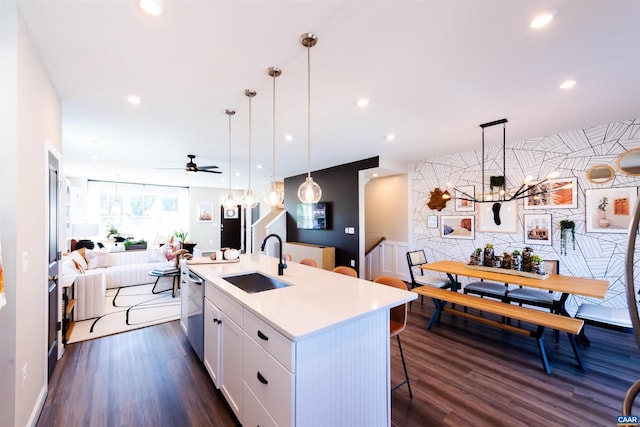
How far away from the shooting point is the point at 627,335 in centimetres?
320

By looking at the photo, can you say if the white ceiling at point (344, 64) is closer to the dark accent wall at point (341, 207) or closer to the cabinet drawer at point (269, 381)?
the dark accent wall at point (341, 207)

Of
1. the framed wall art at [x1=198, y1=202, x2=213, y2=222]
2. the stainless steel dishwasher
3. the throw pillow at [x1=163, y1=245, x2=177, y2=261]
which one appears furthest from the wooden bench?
the framed wall art at [x1=198, y1=202, x2=213, y2=222]

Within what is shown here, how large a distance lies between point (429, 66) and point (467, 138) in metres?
2.27

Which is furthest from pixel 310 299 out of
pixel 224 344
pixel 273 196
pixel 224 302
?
pixel 273 196

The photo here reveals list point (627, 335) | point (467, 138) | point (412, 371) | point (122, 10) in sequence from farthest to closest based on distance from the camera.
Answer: point (467, 138)
point (627, 335)
point (412, 371)
point (122, 10)

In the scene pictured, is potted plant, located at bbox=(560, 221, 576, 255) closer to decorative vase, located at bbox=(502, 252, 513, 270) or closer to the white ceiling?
decorative vase, located at bbox=(502, 252, 513, 270)

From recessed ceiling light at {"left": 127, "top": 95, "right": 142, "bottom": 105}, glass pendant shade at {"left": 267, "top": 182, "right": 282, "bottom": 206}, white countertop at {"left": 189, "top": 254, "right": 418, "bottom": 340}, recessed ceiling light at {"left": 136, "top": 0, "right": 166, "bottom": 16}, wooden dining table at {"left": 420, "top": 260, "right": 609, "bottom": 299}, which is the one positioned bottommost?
wooden dining table at {"left": 420, "top": 260, "right": 609, "bottom": 299}

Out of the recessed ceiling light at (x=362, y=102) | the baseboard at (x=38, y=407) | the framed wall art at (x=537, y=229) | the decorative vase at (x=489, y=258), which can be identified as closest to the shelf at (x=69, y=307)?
the baseboard at (x=38, y=407)

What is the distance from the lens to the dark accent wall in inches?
212

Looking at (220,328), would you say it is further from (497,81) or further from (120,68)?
(497,81)

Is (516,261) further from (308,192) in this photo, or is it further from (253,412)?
(253,412)

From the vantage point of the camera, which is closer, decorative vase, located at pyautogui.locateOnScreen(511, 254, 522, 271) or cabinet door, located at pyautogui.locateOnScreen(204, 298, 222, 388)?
cabinet door, located at pyautogui.locateOnScreen(204, 298, 222, 388)

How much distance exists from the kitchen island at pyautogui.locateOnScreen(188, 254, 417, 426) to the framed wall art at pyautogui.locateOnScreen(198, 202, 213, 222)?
870cm

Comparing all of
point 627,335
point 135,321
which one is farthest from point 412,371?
point 135,321
